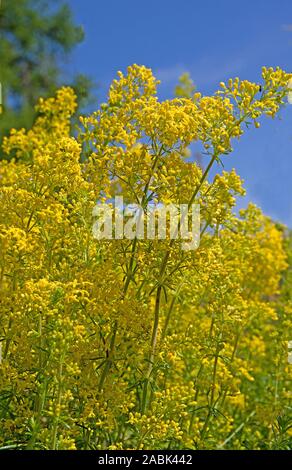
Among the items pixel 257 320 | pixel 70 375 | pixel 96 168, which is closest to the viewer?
pixel 70 375

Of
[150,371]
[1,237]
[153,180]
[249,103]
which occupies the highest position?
[249,103]

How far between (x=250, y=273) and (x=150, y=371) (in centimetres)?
224

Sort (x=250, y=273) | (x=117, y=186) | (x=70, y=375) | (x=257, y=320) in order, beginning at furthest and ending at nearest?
(x=250, y=273) < (x=257, y=320) < (x=117, y=186) < (x=70, y=375)

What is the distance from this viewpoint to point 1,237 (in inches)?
105

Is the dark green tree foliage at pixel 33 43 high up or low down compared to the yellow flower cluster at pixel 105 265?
up

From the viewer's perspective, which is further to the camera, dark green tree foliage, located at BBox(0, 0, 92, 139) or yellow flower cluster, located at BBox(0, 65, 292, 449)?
dark green tree foliage, located at BBox(0, 0, 92, 139)

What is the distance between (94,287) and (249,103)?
3.12ft

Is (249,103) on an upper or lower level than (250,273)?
upper

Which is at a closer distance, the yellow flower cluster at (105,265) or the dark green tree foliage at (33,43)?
the yellow flower cluster at (105,265)

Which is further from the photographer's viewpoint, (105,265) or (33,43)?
(33,43)

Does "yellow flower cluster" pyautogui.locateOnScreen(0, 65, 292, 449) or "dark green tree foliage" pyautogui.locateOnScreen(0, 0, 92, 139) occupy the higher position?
"dark green tree foliage" pyautogui.locateOnScreen(0, 0, 92, 139)
